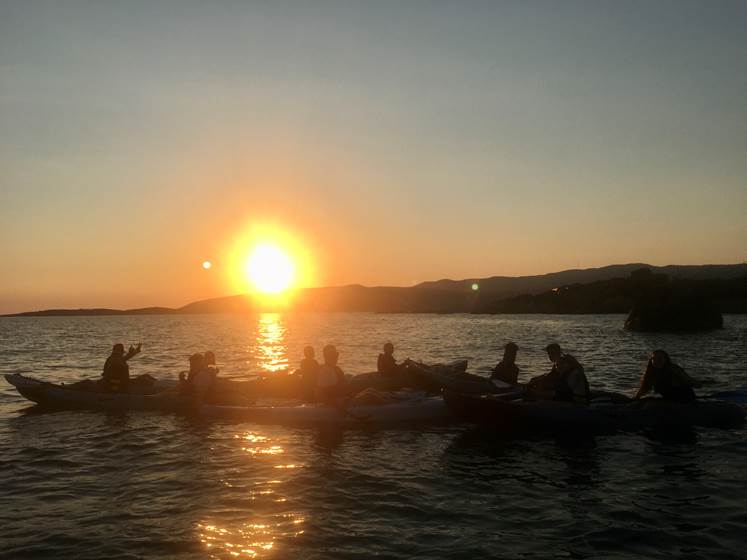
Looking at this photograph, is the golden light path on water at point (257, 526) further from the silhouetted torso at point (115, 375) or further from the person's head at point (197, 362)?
the silhouetted torso at point (115, 375)

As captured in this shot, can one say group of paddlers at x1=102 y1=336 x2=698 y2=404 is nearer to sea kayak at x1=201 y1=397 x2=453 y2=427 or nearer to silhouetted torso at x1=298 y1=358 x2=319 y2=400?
silhouetted torso at x1=298 y1=358 x2=319 y2=400

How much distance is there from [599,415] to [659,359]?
84.7 inches

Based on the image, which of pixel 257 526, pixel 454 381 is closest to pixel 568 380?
pixel 454 381

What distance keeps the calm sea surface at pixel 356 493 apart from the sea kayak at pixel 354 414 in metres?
0.63

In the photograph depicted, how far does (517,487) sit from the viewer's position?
37.8ft

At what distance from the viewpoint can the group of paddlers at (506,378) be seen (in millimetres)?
16266

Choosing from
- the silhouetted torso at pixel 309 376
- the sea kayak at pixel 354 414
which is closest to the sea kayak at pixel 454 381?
the sea kayak at pixel 354 414

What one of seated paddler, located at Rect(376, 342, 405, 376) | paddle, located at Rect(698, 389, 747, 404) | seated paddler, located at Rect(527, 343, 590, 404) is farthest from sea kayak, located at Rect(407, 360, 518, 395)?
paddle, located at Rect(698, 389, 747, 404)

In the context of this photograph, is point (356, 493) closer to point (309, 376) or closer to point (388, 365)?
point (309, 376)

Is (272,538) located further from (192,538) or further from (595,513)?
(595,513)

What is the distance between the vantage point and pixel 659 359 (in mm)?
15688

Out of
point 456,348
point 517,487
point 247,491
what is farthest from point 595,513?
point 456,348

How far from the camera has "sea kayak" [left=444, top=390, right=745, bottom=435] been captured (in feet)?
52.9

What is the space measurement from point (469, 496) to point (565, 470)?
2.88m
